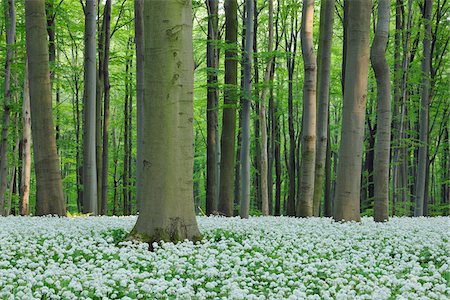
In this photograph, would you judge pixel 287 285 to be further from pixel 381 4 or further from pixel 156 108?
pixel 381 4

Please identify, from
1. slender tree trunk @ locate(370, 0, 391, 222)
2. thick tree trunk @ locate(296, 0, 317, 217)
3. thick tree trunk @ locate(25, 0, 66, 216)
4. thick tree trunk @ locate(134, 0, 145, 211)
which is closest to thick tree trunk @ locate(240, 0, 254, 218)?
thick tree trunk @ locate(296, 0, 317, 217)

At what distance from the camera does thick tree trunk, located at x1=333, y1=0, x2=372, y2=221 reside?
1003 centimetres

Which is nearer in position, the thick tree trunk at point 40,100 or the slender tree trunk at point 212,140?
the thick tree trunk at point 40,100

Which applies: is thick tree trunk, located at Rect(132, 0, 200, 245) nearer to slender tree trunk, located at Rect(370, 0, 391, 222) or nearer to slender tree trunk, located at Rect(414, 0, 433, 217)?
slender tree trunk, located at Rect(370, 0, 391, 222)

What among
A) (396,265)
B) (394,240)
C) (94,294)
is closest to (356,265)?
(396,265)

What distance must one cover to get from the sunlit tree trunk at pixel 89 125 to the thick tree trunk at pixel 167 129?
22.9ft

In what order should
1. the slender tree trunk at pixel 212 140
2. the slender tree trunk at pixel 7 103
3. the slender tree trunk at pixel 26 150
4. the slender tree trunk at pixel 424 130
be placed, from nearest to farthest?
the slender tree trunk at pixel 7 103
the slender tree trunk at pixel 26 150
the slender tree trunk at pixel 212 140
the slender tree trunk at pixel 424 130

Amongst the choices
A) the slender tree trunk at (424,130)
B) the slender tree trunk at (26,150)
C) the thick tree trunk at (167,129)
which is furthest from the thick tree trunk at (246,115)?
the slender tree trunk at (26,150)

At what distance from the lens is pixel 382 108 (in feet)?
35.7

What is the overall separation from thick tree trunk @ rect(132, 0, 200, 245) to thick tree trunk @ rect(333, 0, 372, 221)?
4250mm

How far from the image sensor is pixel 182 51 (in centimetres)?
703

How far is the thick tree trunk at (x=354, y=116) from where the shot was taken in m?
10.0

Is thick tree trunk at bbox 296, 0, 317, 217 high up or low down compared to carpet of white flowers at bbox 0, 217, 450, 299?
up

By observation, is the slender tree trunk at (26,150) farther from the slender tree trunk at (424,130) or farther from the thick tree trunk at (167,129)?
the slender tree trunk at (424,130)
